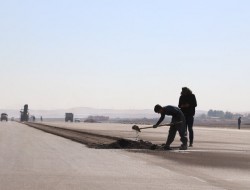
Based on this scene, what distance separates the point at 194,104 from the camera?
20.3 metres

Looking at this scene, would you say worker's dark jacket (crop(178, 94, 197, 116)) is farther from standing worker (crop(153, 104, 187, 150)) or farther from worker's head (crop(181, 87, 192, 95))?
standing worker (crop(153, 104, 187, 150))

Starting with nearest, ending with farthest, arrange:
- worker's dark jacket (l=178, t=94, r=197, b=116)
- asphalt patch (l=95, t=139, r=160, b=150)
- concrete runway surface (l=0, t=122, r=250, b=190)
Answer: concrete runway surface (l=0, t=122, r=250, b=190)
asphalt patch (l=95, t=139, r=160, b=150)
worker's dark jacket (l=178, t=94, r=197, b=116)

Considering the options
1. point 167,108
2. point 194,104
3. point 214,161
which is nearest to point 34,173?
point 214,161

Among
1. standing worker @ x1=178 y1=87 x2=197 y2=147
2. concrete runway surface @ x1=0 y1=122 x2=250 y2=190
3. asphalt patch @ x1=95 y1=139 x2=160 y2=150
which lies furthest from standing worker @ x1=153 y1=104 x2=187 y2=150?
concrete runway surface @ x1=0 y1=122 x2=250 y2=190

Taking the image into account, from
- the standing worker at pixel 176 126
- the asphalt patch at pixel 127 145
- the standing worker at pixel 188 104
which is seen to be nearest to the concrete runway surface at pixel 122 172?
the standing worker at pixel 176 126

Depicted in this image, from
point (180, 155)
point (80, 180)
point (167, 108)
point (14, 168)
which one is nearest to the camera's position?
point (80, 180)

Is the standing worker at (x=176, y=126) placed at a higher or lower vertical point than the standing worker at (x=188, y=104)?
lower

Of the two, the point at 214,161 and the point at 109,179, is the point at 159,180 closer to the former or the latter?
the point at 109,179

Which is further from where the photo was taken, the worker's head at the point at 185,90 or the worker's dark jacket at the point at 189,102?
the worker's dark jacket at the point at 189,102

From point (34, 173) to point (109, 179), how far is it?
4.76 feet

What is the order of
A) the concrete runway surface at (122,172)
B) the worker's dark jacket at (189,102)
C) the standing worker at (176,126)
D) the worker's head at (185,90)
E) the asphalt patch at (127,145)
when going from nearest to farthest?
the concrete runway surface at (122,172)
the standing worker at (176,126)
the asphalt patch at (127,145)
the worker's head at (185,90)
the worker's dark jacket at (189,102)

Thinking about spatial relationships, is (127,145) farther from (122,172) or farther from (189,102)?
(122,172)

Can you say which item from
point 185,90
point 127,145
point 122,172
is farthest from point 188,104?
point 122,172

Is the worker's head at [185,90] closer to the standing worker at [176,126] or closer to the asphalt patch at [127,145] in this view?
the standing worker at [176,126]
